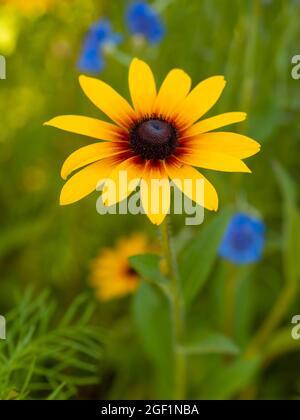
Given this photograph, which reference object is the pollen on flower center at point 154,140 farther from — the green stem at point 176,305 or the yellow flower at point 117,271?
the yellow flower at point 117,271

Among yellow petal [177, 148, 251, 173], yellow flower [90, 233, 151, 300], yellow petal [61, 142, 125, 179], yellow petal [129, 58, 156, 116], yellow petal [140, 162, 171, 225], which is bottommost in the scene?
yellow petal [140, 162, 171, 225]

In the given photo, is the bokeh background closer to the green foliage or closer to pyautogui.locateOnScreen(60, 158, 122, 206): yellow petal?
the green foliage

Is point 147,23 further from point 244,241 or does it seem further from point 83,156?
point 83,156

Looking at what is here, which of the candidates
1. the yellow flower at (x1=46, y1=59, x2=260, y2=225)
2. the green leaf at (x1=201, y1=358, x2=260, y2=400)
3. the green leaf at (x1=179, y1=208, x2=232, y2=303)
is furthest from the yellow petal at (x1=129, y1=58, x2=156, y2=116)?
the green leaf at (x1=201, y1=358, x2=260, y2=400)

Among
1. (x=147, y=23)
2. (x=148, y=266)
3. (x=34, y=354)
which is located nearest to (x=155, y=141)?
(x=148, y=266)

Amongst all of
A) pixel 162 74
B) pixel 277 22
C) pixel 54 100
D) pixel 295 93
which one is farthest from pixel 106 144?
pixel 54 100

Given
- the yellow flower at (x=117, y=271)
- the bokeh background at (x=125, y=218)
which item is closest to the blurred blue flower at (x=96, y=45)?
the bokeh background at (x=125, y=218)
